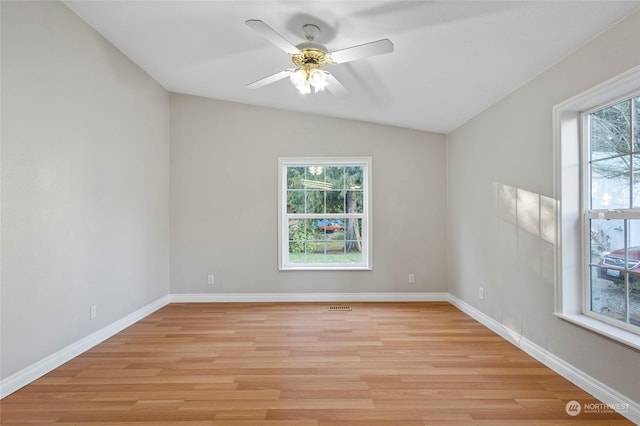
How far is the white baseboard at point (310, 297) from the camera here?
13.8 ft

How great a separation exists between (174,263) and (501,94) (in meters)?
4.24

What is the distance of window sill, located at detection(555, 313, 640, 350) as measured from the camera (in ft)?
5.80

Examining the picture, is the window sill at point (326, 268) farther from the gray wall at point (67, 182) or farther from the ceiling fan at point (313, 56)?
the ceiling fan at point (313, 56)

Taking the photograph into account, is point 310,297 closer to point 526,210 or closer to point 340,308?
point 340,308

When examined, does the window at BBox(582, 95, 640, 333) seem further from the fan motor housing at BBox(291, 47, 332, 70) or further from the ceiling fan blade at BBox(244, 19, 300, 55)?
the ceiling fan blade at BBox(244, 19, 300, 55)

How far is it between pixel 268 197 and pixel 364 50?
8.48 ft

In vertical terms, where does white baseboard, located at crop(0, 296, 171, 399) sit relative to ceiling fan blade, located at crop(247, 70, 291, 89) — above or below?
below

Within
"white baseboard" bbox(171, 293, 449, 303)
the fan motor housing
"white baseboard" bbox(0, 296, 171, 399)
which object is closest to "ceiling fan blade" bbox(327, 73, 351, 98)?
the fan motor housing

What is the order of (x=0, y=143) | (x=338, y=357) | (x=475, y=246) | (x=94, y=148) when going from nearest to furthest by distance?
1. (x=0, y=143)
2. (x=338, y=357)
3. (x=94, y=148)
4. (x=475, y=246)

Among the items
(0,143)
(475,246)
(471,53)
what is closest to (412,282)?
(475,246)

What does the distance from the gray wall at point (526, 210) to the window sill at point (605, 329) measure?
0.18 ft

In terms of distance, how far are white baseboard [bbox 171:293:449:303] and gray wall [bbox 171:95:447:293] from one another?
0.07m

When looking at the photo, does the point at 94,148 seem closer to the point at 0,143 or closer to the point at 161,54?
the point at 0,143

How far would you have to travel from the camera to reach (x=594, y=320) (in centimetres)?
211
